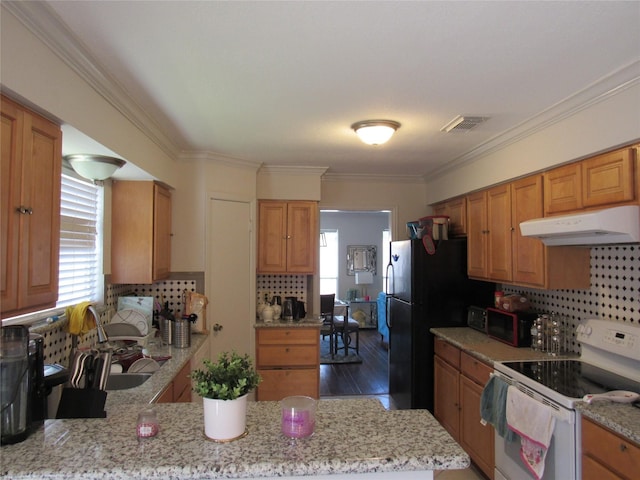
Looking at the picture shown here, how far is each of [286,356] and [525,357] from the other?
212 centimetres

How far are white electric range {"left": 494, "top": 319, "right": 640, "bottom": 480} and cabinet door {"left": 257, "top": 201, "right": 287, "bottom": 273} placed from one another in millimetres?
2227

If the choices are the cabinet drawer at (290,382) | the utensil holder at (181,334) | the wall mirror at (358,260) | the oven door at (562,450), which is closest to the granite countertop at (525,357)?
the oven door at (562,450)

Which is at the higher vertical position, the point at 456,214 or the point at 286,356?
the point at 456,214

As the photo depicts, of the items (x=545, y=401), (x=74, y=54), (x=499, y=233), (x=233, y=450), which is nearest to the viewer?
(x=233, y=450)

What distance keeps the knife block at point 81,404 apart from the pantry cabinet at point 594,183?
99.7 inches

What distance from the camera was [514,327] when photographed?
9.64ft

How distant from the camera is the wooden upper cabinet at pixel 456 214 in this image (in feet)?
12.4

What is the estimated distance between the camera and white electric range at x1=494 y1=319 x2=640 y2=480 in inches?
78.0

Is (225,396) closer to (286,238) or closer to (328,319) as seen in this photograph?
(286,238)

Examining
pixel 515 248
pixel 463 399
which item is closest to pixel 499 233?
pixel 515 248

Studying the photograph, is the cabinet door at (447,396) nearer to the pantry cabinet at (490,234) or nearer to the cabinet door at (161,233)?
the pantry cabinet at (490,234)

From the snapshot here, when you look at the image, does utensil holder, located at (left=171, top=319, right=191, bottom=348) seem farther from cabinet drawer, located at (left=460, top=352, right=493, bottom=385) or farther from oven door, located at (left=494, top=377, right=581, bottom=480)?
oven door, located at (left=494, top=377, right=581, bottom=480)

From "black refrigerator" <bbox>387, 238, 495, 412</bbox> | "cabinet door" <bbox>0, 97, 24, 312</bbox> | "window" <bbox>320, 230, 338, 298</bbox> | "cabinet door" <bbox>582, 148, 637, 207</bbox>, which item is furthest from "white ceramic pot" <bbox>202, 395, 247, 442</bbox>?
"window" <bbox>320, 230, 338, 298</bbox>

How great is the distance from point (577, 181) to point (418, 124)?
1015 millimetres
